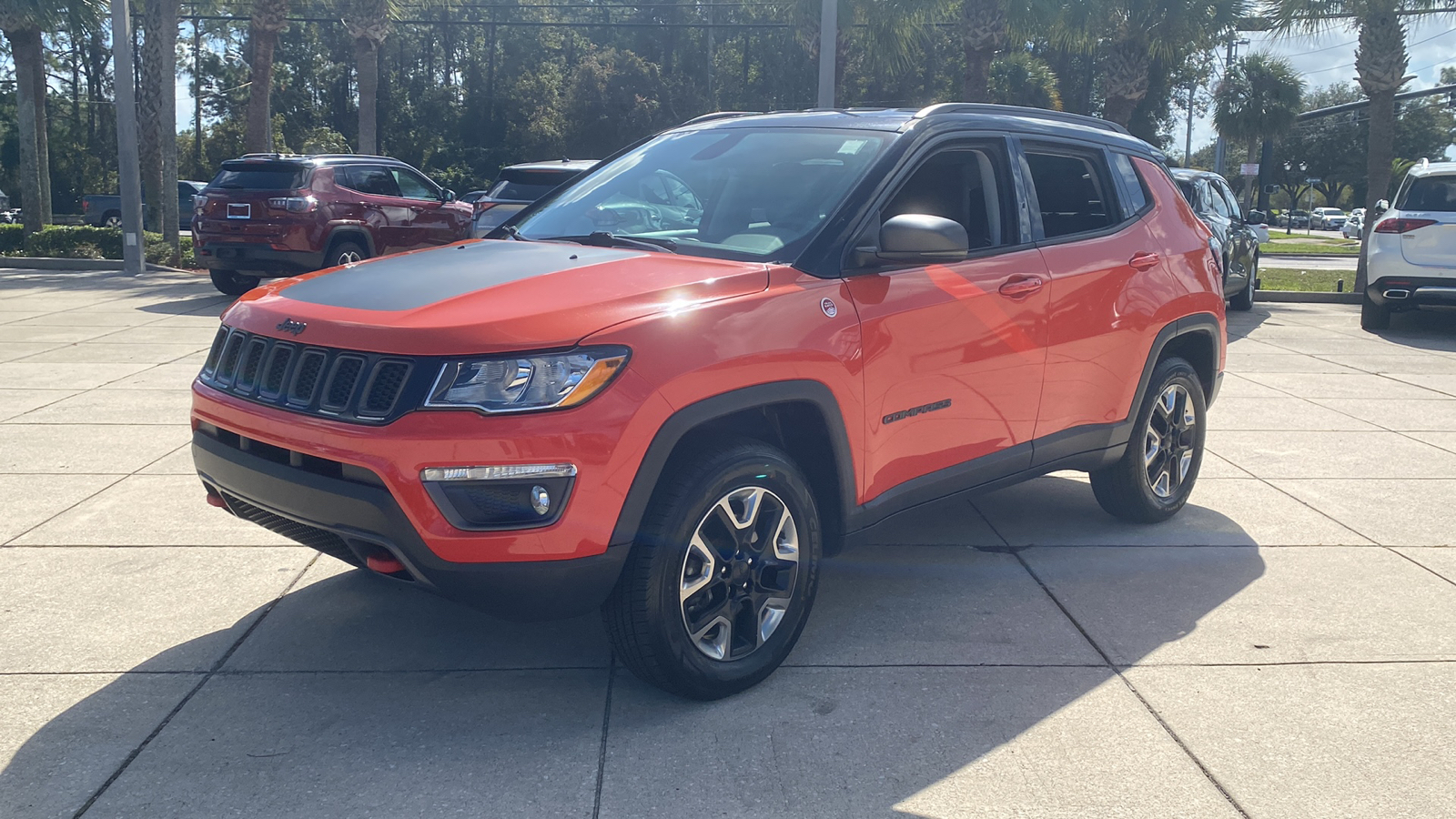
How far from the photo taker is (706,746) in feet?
11.3

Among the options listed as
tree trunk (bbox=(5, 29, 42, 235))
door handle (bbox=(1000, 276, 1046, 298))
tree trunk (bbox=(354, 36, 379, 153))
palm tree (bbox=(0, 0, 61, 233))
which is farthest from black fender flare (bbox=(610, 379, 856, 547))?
tree trunk (bbox=(5, 29, 42, 235))

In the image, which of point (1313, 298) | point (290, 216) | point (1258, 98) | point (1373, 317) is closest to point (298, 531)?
point (290, 216)

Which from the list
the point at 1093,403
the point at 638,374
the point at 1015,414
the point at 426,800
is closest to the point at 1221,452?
the point at 1093,403

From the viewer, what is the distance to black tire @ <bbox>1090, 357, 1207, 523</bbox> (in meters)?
5.46

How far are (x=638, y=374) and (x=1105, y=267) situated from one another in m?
2.56

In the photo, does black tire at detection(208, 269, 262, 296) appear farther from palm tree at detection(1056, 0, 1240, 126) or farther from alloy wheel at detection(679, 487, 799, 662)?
palm tree at detection(1056, 0, 1240, 126)

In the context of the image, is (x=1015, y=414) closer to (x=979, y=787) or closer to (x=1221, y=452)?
(x=979, y=787)

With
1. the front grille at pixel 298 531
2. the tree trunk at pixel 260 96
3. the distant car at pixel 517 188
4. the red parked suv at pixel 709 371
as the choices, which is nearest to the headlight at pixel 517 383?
the red parked suv at pixel 709 371

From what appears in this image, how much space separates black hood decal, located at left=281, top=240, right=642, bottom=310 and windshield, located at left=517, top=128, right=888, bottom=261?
1.03ft

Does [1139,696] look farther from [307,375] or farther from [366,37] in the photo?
[366,37]

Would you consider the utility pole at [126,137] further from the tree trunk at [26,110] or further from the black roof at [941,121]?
the black roof at [941,121]

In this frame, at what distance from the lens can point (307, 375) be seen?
3.47 m

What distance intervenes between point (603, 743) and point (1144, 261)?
3.22 meters

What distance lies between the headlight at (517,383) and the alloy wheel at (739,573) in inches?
23.1
